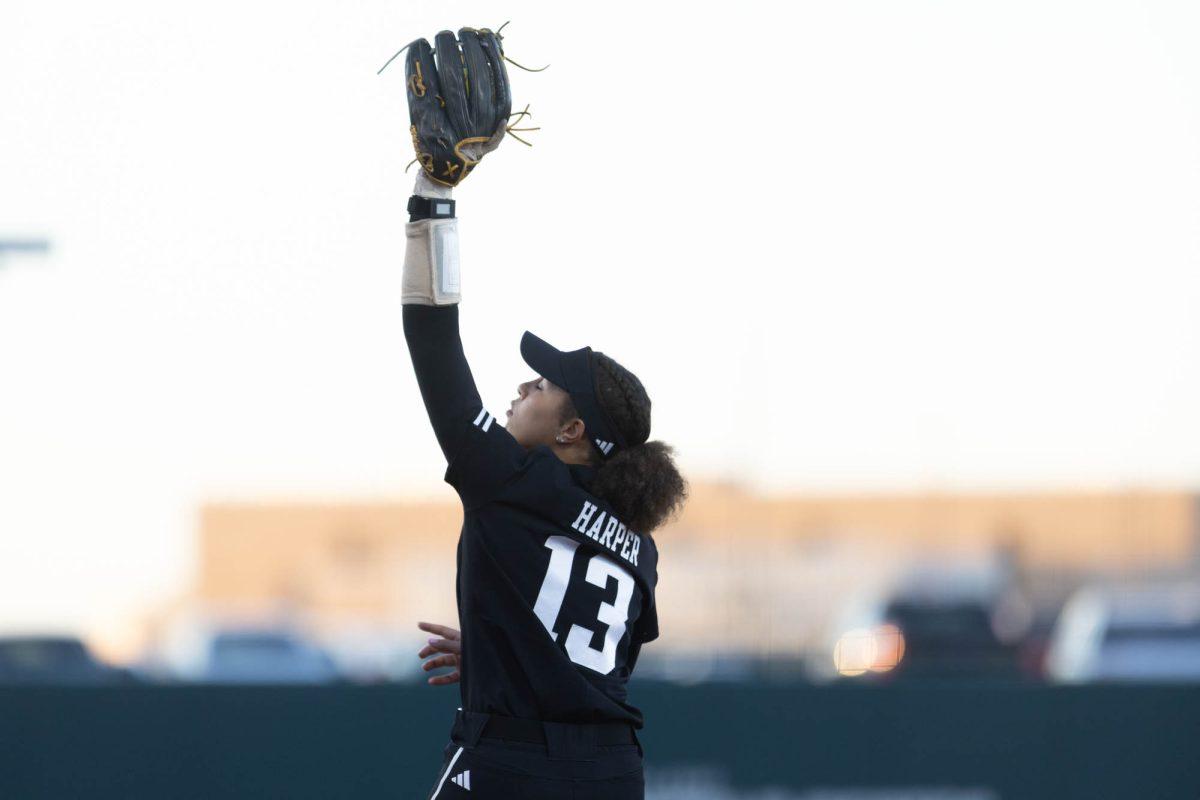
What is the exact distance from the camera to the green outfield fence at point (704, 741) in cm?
687

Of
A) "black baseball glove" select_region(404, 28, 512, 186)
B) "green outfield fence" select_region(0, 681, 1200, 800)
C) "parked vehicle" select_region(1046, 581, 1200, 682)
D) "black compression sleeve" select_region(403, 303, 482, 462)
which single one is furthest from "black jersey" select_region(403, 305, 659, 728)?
"parked vehicle" select_region(1046, 581, 1200, 682)

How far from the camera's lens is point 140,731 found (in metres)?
6.89

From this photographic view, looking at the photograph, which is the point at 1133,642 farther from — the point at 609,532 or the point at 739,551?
the point at 609,532

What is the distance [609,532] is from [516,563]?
267mm

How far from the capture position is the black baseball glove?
11.3 feet

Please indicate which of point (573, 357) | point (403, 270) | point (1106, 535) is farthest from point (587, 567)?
point (1106, 535)

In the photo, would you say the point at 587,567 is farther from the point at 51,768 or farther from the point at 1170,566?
the point at 1170,566

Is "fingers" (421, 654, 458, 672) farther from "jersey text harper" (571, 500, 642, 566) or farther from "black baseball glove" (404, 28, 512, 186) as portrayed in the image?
"black baseball glove" (404, 28, 512, 186)

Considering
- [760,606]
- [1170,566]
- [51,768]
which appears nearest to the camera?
[51,768]

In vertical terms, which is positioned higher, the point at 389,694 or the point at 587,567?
the point at 587,567

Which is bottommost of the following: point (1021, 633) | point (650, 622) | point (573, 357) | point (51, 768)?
point (1021, 633)

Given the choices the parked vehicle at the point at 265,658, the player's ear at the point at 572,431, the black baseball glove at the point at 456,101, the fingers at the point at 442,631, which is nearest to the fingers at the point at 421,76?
the black baseball glove at the point at 456,101

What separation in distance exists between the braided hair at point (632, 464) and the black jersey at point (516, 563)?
0.08 meters

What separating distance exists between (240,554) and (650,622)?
16.3 meters
